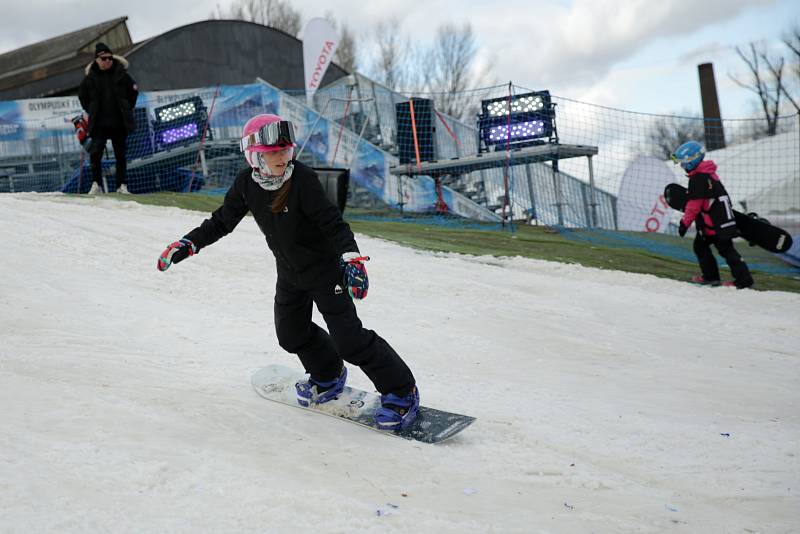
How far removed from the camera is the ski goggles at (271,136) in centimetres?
Result: 351

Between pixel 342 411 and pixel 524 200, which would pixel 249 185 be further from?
pixel 524 200

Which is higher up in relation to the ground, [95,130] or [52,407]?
[95,130]

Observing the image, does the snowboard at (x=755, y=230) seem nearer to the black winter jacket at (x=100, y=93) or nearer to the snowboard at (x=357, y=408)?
the snowboard at (x=357, y=408)

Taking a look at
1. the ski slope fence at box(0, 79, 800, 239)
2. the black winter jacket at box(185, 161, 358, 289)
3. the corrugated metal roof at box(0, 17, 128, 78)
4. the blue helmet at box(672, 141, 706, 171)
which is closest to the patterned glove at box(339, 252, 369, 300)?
the black winter jacket at box(185, 161, 358, 289)

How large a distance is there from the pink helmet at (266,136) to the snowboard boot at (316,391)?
125 centimetres

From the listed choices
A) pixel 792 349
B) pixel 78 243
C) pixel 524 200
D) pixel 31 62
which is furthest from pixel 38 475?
pixel 31 62

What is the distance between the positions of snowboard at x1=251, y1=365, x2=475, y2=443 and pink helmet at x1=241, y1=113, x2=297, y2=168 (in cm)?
129

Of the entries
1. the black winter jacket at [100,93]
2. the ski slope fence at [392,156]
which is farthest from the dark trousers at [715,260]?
the black winter jacket at [100,93]

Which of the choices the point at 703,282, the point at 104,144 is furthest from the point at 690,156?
the point at 104,144

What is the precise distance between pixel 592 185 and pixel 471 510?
→ 39.0ft

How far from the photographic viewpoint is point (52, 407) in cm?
334

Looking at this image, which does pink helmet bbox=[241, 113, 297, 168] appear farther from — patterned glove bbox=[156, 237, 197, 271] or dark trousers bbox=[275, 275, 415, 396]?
dark trousers bbox=[275, 275, 415, 396]

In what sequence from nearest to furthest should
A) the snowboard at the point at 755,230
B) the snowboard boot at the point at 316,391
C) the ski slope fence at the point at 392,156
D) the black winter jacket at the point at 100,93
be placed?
the snowboard boot at the point at 316,391 < the snowboard at the point at 755,230 < the black winter jacket at the point at 100,93 < the ski slope fence at the point at 392,156

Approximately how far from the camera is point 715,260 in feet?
28.8
